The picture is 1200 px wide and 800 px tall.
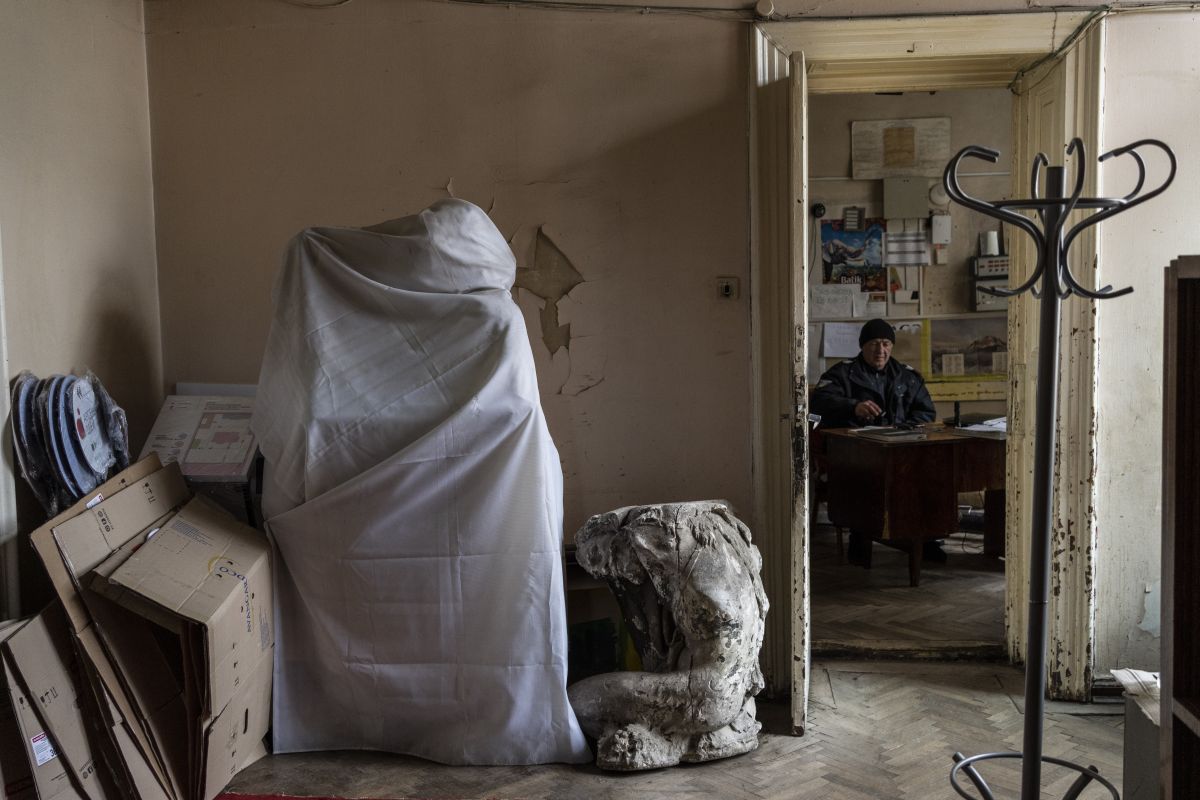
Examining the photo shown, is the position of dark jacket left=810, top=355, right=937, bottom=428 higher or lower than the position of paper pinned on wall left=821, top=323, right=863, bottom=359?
lower

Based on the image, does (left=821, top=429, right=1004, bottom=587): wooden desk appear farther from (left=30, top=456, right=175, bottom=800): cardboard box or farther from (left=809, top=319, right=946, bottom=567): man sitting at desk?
(left=30, top=456, right=175, bottom=800): cardboard box

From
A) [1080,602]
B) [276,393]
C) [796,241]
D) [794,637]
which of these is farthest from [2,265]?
[1080,602]

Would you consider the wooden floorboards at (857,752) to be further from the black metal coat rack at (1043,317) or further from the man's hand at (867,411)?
Answer: the man's hand at (867,411)

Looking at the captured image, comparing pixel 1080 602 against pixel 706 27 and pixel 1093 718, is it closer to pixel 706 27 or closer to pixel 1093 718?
pixel 1093 718

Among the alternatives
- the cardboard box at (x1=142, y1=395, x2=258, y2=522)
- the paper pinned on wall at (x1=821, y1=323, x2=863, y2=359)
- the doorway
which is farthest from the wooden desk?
the cardboard box at (x1=142, y1=395, x2=258, y2=522)

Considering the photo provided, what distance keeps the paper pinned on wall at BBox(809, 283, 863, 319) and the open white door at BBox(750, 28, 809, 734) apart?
350cm

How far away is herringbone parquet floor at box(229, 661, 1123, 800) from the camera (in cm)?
265

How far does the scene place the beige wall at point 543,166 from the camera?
3.36 metres

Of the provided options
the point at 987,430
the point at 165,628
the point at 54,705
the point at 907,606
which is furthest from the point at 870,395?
the point at 54,705

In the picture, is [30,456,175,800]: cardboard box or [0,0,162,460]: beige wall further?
[0,0,162,460]: beige wall

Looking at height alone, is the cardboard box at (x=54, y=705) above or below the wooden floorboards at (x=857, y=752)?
above

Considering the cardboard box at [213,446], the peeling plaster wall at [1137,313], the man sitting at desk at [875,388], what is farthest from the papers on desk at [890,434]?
the cardboard box at [213,446]

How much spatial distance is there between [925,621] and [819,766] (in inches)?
63.2

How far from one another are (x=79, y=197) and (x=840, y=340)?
4983mm
